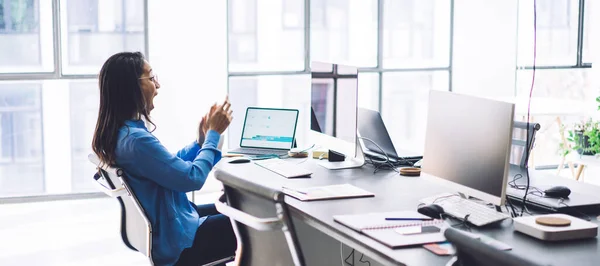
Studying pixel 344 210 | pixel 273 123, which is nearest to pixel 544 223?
pixel 344 210

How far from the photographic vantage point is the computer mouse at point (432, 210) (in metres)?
2.60

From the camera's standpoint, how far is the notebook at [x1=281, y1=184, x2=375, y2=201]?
9.53 ft

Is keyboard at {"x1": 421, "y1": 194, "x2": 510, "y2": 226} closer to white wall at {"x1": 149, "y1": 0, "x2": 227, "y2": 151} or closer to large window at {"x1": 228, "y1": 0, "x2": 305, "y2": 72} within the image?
white wall at {"x1": 149, "y1": 0, "x2": 227, "y2": 151}

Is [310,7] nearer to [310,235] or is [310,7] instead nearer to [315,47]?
[315,47]

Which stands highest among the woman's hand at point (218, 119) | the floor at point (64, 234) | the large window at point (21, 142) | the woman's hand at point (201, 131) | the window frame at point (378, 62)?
the window frame at point (378, 62)

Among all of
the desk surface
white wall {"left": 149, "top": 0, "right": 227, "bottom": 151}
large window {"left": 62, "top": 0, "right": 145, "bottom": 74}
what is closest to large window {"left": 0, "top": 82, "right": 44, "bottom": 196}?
large window {"left": 62, "top": 0, "right": 145, "bottom": 74}

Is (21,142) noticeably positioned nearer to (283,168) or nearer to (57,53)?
(57,53)

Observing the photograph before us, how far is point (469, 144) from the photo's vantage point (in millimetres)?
2674

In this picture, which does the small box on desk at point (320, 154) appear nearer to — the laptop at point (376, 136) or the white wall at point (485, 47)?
the laptop at point (376, 136)

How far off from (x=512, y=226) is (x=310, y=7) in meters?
4.50

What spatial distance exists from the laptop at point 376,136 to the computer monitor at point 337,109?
86 mm

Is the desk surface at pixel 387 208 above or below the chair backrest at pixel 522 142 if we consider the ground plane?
below

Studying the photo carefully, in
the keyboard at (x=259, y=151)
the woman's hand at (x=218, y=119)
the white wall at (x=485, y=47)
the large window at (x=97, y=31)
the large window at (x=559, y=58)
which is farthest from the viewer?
the large window at (x=559, y=58)

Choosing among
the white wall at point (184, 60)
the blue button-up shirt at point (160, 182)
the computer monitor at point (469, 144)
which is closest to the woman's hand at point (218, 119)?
the blue button-up shirt at point (160, 182)
